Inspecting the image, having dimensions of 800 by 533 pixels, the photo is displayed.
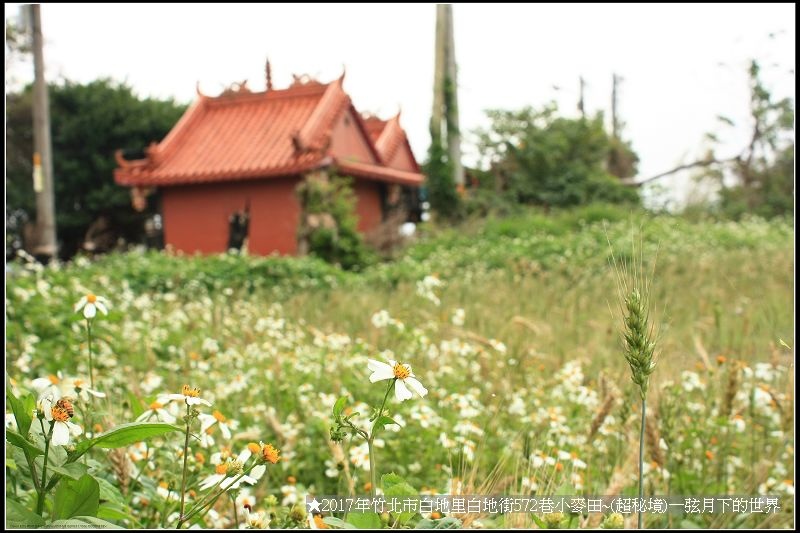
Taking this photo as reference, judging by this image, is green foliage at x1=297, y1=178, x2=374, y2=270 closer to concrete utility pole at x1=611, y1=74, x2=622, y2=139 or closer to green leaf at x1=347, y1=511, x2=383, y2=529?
green leaf at x1=347, y1=511, x2=383, y2=529

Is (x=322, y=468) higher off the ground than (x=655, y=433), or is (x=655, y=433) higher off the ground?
(x=655, y=433)

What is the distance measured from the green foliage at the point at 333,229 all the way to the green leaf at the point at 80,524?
13023mm

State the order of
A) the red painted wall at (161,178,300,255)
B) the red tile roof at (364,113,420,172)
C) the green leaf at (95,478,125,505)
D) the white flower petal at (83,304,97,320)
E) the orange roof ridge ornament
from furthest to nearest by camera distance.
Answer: the red tile roof at (364,113,420,172)
the orange roof ridge ornament
the red painted wall at (161,178,300,255)
the white flower petal at (83,304,97,320)
the green leaf at (95,478,125,505)

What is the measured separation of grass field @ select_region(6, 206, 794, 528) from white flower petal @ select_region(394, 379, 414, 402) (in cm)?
5

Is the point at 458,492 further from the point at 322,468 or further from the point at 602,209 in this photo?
the point at 602,209

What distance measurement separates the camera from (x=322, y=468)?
3.14 metres

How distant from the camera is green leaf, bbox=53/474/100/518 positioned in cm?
139

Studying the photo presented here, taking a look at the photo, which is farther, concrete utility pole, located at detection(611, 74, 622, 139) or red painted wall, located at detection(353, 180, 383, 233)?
concrete utility pole, located at detection(611, 74, 622, 139)

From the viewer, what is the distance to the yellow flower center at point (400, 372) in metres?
1.33

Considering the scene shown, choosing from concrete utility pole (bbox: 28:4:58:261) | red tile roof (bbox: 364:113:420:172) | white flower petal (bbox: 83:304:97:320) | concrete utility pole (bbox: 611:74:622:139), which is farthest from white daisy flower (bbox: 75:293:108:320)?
concrete utility pole (bbox: 611:74:622:139)

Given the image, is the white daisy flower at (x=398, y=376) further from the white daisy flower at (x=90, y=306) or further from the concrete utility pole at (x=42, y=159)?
the concrete utility pole at (x=42, y=159)

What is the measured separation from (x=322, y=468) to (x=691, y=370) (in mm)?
1642

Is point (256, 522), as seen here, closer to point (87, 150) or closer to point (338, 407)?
point (338, 407)

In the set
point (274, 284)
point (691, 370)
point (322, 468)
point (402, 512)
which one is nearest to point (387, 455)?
point (322, 468)
